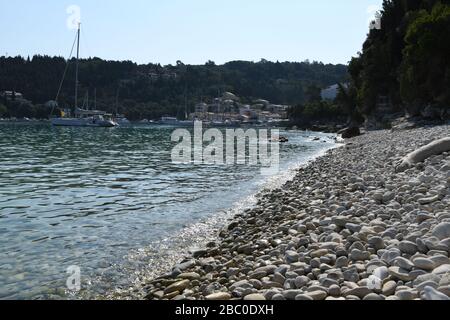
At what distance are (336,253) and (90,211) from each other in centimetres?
956

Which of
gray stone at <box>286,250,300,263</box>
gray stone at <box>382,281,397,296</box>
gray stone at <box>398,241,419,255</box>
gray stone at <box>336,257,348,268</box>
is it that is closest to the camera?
gray stone at <box>382,281,397,296</box>

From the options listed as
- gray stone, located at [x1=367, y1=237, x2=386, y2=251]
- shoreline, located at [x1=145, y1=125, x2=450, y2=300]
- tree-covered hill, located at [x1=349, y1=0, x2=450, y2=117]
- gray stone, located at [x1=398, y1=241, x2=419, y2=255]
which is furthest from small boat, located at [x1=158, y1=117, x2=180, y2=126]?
gray stone, located at [x1=398, y1=241, x2=419, y2=255]

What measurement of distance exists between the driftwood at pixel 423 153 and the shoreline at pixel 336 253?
7.53 ft

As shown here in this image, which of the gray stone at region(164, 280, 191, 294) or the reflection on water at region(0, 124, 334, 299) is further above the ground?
the gray stone at region(164, 280, 191, 294)

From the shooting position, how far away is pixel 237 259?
826cm

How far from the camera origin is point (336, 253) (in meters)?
6.75

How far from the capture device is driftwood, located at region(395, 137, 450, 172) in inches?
564

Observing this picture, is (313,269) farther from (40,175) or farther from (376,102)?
(376,102)

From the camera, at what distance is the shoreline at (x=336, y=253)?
528 centimetres

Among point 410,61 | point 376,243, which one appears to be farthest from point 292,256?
point 410,61

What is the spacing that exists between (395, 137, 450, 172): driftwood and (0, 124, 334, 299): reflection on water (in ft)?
21.0

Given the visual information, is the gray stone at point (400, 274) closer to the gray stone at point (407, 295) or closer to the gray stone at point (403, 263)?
the gray stone at point (403, 263)

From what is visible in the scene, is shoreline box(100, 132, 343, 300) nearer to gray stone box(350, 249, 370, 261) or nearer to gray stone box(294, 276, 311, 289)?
gray stone box(294, 276, 311, 289)

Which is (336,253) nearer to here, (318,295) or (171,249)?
(318,295)
